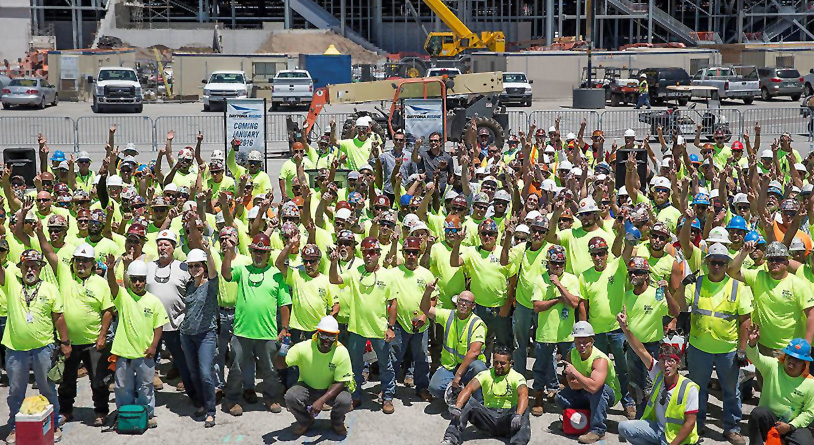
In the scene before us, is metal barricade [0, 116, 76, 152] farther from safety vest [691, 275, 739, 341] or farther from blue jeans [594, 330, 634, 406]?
safety vest [691, 275, 739, 341]

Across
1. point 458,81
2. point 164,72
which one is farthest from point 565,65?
point 458,81

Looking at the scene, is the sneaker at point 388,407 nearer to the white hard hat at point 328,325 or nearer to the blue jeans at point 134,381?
the white hard hat at point 328,325

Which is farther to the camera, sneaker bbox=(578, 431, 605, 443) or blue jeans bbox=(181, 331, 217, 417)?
blue jeans bbox=(181, 331, 217, 417)

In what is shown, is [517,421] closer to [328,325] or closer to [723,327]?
[328,325]

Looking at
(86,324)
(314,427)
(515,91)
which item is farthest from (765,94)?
(86,324)

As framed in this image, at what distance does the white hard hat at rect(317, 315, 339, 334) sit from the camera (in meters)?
9.41

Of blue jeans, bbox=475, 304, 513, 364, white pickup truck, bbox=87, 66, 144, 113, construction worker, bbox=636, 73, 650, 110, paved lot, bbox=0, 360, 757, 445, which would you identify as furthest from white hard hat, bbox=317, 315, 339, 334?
construction worker, bbox=636, 73, 650, 110

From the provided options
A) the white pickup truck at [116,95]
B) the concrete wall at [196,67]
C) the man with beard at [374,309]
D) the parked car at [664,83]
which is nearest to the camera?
the man with beard at [374,309]

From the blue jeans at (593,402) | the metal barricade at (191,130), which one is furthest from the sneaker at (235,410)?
the metal barricade at (191,130)

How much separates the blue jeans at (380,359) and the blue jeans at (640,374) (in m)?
2.31

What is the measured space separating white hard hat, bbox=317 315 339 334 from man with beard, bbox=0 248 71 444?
2394 mm

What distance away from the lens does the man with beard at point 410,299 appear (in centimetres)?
1034

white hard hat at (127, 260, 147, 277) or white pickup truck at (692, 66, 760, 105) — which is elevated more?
white pickup truck at (692, 66, 760, 105)

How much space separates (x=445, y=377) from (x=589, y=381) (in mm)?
1482
